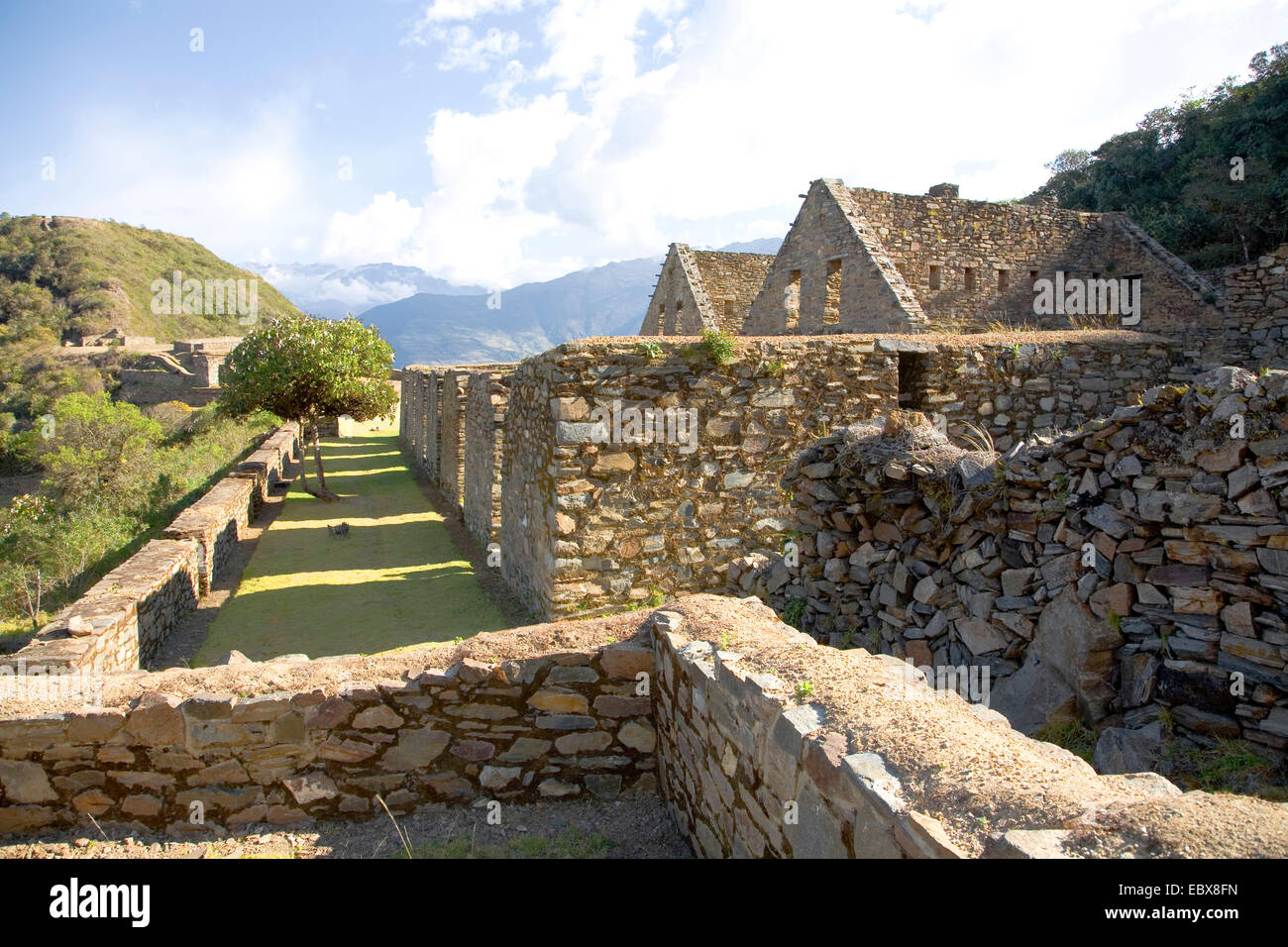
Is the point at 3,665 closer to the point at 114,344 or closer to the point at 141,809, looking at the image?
the point at 141,809

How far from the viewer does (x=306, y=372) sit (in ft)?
61.5

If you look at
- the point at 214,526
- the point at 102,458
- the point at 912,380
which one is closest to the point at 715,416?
the point at 912,380

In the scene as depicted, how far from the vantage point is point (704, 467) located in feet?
25.9

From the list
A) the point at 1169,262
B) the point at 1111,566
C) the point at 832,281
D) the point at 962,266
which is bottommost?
the point at 1111,566

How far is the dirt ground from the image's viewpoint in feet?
12.4

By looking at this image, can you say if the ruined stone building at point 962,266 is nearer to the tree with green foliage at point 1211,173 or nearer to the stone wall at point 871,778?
the tree with green foliage at point 1211,173

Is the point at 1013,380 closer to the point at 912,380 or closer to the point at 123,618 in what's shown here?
the point at 912,380

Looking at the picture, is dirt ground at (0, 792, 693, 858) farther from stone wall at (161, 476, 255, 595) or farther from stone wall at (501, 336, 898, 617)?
stone wall at (161, 476, 255, 595)

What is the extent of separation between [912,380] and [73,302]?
78096mm

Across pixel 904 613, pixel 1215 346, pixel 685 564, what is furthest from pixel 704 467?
pixel 1215 346

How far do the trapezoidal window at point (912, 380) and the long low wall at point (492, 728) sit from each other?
4.88 meters

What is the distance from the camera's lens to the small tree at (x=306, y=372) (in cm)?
1869

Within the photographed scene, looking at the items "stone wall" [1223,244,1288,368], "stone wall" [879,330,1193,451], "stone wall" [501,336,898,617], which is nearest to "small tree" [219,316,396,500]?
"stone wall" [501,336,898,617]

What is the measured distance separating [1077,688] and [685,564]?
4322mm
